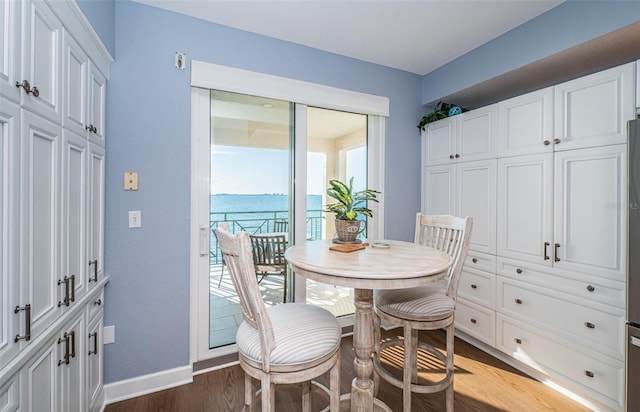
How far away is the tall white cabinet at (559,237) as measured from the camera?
1.77m

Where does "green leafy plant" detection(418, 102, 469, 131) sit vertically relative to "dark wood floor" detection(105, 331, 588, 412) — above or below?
above

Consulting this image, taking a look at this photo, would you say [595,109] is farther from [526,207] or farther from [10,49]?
[10,49]

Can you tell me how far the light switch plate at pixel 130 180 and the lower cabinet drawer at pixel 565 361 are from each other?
2.96 m

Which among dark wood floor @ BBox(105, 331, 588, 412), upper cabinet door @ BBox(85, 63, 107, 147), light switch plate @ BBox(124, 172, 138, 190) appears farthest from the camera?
light switch plate @ BBox(124, 172, 138, 190)

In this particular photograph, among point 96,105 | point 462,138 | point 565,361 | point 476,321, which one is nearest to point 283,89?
point 96,105

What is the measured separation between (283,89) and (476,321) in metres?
2.63

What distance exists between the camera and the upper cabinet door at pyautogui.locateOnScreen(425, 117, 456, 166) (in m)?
2.86

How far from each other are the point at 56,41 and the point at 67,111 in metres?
0.28

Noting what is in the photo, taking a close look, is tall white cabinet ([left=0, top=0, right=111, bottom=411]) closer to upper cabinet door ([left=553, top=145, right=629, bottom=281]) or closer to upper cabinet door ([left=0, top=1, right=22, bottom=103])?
upper cabinet door ([left=0, top=1, right=22, bottom=103])

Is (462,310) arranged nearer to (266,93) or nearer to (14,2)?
(266,93)

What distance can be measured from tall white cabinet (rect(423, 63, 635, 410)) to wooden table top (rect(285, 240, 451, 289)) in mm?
1026

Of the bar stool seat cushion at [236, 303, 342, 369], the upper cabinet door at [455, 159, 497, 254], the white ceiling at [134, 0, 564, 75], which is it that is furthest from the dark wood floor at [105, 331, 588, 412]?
the white ceiling at [134, 0, 564, 75]

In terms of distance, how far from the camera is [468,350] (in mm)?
2602

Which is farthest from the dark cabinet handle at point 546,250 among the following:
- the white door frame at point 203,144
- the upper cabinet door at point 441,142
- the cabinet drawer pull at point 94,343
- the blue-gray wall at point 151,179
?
the cabinet drawer pull at point 94,343
